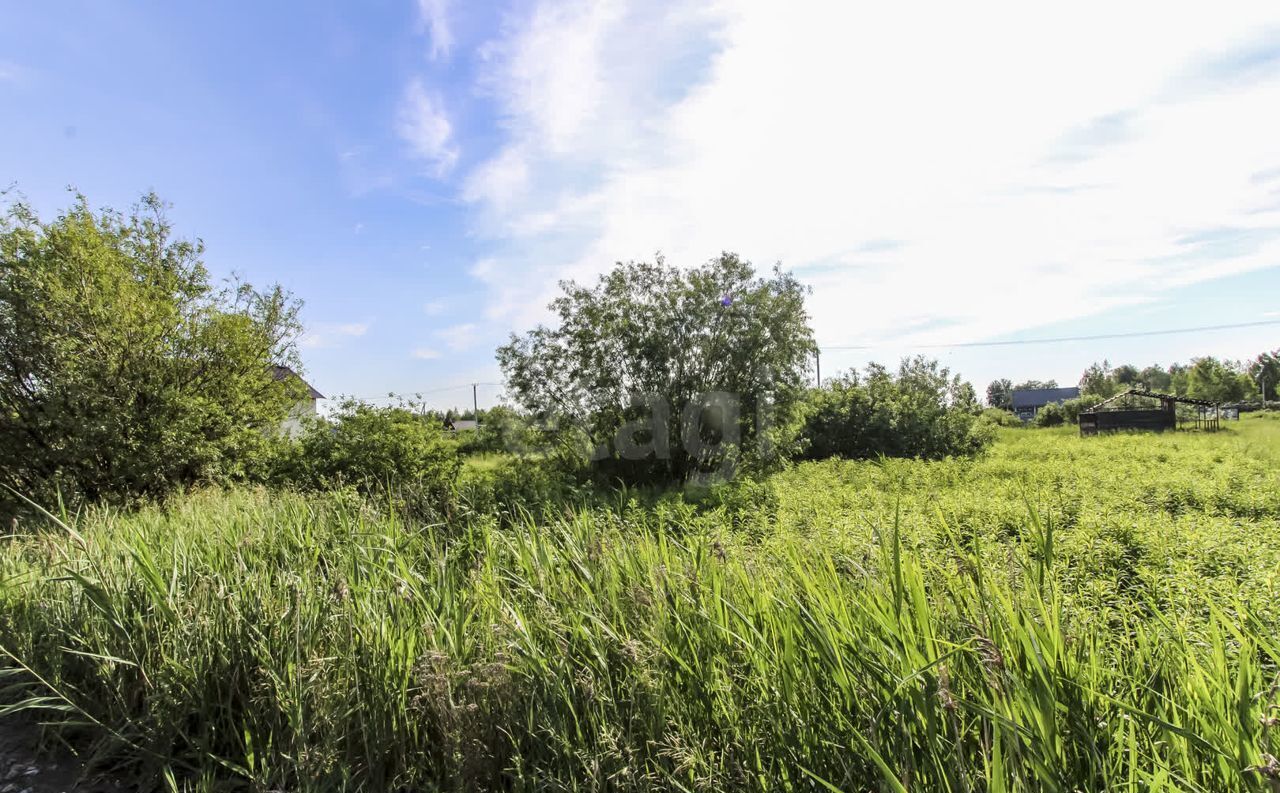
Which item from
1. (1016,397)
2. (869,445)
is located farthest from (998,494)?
(1016,397)

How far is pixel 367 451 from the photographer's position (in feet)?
35.0

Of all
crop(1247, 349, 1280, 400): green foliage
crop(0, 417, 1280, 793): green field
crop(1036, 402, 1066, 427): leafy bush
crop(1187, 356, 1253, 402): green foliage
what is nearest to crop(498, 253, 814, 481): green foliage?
crop(0, 417, 1280, 793): green field

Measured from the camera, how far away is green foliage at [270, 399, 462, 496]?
1045cm

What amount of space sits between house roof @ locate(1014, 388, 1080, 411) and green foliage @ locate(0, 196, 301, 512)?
8956cm

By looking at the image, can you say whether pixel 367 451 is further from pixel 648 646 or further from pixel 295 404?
pixel 648 646

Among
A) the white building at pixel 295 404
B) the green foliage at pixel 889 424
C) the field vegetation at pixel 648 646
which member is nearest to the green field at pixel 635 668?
the field vegetation at pixel 648 646

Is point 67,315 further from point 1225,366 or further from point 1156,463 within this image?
point 1225,366

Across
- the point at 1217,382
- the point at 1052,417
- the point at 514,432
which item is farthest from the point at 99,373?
the point at 1217,382

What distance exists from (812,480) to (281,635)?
9976 millimetres

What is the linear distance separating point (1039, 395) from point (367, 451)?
93.3 metres

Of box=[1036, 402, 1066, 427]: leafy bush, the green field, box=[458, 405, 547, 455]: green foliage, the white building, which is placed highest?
the white building

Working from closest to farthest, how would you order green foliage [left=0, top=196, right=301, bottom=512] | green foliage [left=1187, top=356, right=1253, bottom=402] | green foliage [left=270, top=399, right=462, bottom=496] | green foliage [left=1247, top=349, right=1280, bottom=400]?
1. green foliage [left=0, top=196, right=301, bottom=512]
2. green foliage [left=270, top=399, right=462, bottom=496]
3. green foliage [left=1187, top=356, right=1253, bottom=402]
4. green foliage [left=1247, top=349, right=1280, bottom=400]

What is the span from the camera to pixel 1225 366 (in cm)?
5578

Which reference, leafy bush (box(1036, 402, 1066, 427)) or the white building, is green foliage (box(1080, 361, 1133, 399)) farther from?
the white building
